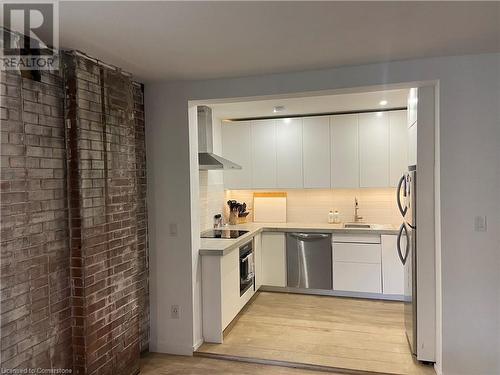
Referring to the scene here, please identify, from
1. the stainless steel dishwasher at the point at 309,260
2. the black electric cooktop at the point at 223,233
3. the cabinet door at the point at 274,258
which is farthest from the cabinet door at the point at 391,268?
the black electric cooktop at the point at 223,233

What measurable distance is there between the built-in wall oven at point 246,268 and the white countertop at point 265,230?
13 cm

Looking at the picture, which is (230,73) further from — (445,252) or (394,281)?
(394,281)

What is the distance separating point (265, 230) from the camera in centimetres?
477

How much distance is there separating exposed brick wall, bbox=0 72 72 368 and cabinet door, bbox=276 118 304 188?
3122 millimetres

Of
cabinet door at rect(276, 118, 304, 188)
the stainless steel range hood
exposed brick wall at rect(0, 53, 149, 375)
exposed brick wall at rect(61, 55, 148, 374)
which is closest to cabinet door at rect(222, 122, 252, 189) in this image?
cabinet door at rect(276, 118, 304, 188)

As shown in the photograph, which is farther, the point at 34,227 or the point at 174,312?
the point at 174,312

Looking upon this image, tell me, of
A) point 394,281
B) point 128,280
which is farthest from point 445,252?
point 128,280

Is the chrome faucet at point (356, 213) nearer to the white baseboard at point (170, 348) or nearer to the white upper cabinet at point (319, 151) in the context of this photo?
the white upper cabinet at point (319, 151)

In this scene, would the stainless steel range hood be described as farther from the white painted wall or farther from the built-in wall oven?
the white painted wall

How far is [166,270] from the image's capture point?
3.25 metres

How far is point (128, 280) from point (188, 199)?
835 mm

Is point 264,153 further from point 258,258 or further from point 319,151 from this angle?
point 258,258

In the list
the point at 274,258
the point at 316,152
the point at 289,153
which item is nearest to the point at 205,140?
the point at 289,153

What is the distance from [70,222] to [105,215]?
26cm
